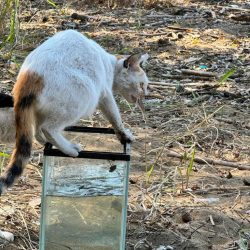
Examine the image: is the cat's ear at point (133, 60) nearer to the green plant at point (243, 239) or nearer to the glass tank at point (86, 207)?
the glass tank at point (86, 207)

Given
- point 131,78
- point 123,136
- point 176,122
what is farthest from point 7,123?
point 176,122

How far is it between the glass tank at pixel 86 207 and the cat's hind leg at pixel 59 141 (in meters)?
0.03

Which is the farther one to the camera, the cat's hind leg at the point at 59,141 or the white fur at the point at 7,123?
the white fur at the point at 7,123

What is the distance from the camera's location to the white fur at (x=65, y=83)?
3160 mm

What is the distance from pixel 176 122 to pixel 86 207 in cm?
224

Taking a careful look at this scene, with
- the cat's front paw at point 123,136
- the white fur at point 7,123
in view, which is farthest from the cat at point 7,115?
the cat's front paw at point 123,136

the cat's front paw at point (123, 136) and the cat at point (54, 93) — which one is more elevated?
the cat at point (54, 93)

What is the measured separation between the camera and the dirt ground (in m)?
3.64

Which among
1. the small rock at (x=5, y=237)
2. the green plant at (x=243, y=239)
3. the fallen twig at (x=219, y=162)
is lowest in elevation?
the fallen twig at (x=219, y=162)

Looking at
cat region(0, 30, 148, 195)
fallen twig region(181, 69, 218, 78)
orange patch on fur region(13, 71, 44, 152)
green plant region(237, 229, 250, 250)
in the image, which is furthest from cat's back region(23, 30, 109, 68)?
fallen twig region(181, 69, 218, 78)

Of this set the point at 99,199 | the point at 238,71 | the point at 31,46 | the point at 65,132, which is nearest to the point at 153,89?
the point at 238,71

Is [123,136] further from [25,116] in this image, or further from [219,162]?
[219,162]

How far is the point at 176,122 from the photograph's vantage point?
17.6ft

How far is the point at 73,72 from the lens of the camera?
3287 millimetres
